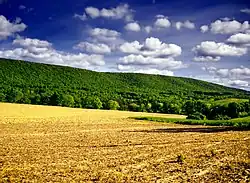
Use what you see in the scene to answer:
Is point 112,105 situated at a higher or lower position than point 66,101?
lower

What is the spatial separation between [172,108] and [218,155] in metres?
118

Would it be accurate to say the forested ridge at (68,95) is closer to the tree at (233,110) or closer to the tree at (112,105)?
the tree at (112,105)

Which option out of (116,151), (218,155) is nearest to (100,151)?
(116,151)

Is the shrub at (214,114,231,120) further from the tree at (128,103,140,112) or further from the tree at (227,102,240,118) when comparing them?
the tree at (128,103,140,112)

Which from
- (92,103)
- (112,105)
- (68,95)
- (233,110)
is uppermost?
(68,95)

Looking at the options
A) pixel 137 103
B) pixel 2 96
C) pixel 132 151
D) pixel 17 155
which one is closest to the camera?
pixel 17 155

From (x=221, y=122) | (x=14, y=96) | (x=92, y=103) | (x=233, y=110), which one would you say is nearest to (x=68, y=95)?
(x=92, y=103)

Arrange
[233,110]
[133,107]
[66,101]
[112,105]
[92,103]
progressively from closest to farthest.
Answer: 1. [233,110]
2. [66,101]
3. [92,103]
4. [112,105]
5. [133,107]

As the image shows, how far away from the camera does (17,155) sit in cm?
2903

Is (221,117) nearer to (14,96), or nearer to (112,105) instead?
(112,105)

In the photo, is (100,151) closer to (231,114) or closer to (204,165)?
(204,165)

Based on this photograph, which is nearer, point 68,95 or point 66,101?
point 66,101

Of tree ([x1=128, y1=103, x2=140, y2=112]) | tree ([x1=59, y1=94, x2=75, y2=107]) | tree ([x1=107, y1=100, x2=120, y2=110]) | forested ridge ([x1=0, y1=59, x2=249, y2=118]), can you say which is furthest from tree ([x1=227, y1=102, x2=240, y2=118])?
tree ([x1=59, y1=94, x2=75, y2=107])

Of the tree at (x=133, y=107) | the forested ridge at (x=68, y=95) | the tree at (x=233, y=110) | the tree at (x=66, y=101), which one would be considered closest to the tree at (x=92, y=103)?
the forested ridge at (x=68, y=95)
